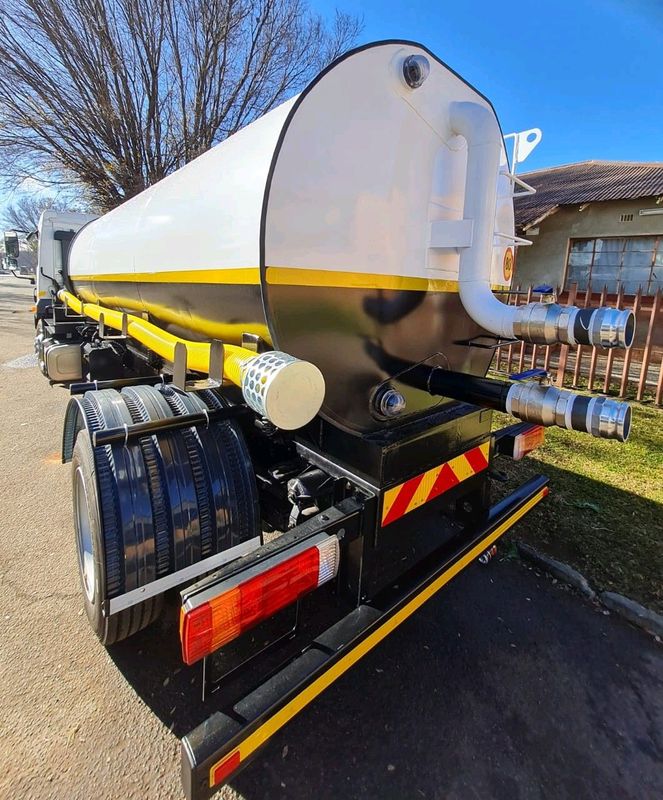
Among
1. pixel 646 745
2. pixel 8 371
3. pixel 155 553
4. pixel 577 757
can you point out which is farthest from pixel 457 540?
pixel 8 371

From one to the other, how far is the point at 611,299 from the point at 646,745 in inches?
295

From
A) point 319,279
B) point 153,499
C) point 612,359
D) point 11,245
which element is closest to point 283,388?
point 319,279

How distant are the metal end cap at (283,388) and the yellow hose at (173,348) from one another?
16 centimetres

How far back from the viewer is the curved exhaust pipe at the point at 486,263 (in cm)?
168

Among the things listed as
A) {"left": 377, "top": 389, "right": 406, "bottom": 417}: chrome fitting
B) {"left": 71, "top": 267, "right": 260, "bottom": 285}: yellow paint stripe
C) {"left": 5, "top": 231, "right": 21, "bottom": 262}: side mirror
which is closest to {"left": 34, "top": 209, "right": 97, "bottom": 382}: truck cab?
{"left": 5, "top": 231, "right": 21, "bottom": 262}: side mirror

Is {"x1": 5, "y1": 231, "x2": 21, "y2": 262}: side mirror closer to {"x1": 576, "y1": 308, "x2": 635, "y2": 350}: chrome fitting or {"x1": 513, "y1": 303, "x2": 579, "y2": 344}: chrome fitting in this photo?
{"x1": 513, "y1": 303, "x2": 579, "y2": 344}: chrome fitting

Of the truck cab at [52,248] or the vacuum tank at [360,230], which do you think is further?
the truck cab at [52,248]

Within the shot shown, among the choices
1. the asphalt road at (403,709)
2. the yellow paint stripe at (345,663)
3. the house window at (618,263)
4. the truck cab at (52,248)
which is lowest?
the asphalt road at (403,709)

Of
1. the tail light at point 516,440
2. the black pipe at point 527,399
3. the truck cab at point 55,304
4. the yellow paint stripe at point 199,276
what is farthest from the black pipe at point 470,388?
the truck cab at point 55,304

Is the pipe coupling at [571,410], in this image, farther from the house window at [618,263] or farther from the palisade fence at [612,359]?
the house window at [618,263]

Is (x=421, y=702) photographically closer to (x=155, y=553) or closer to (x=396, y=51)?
(x=155, y=553)

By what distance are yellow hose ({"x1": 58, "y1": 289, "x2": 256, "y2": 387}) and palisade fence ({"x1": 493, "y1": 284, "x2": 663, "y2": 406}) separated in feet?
15.2

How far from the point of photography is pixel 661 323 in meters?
6.36

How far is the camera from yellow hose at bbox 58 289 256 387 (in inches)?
70.5
